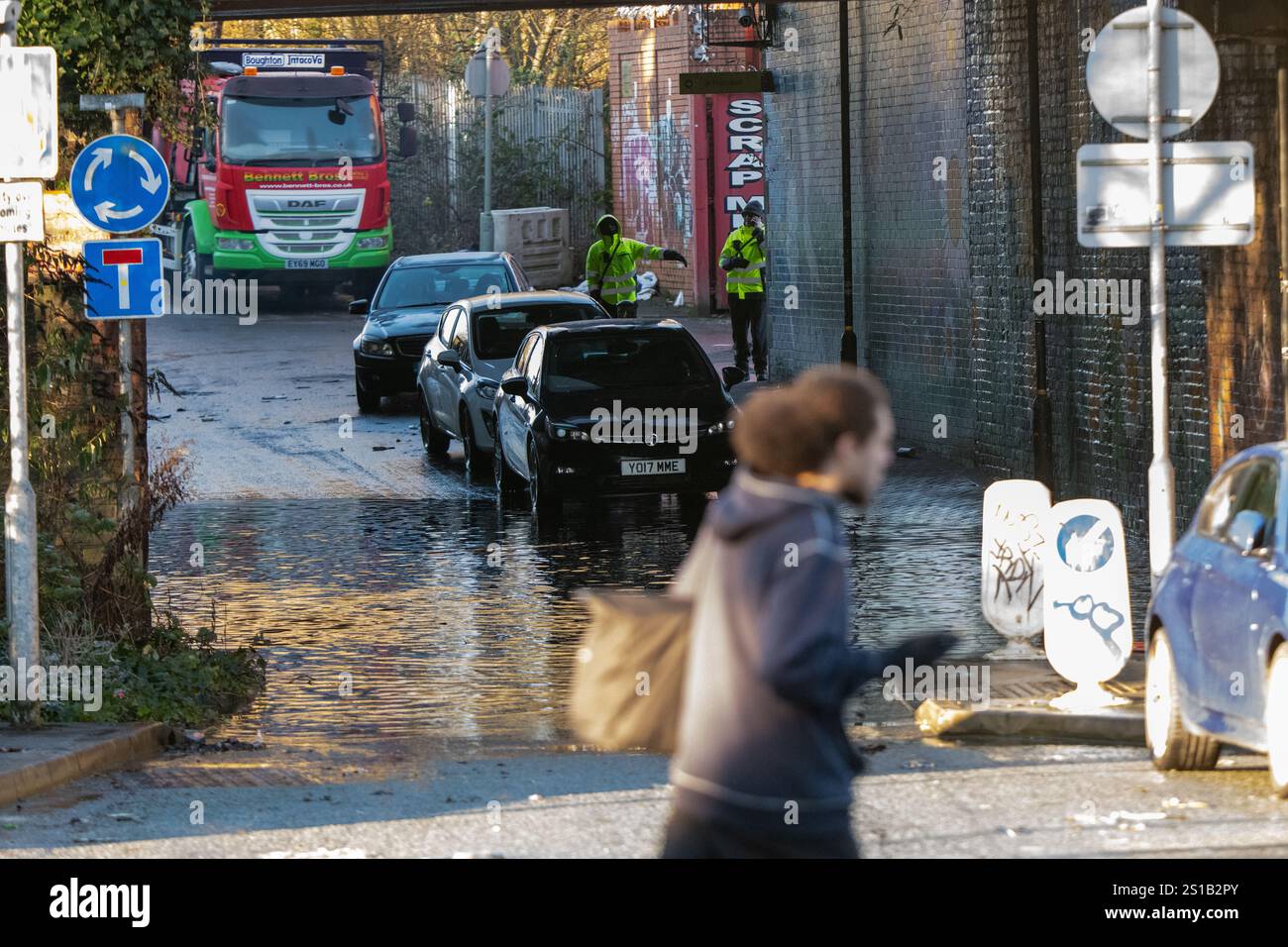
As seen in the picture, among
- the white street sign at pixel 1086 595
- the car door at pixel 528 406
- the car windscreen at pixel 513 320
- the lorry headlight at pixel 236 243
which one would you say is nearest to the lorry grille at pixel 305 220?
the lorry headlight at pixel 236 243

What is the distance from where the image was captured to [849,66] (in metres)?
23.6

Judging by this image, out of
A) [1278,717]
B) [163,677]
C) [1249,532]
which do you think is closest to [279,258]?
[163,677]

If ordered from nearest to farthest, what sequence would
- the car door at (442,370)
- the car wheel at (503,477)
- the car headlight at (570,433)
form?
the car headlight at (570,433) → the car wheel at (503,477) → the car door at (442,370)

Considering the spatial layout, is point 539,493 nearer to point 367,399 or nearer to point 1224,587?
point 367,399

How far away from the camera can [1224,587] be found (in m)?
8.95

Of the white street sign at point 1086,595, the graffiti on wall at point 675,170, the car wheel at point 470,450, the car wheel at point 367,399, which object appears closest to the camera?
the white street sign at point 1086,595

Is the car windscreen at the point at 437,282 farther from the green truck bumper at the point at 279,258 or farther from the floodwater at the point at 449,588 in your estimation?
the green truck bumper at the point at 279,258

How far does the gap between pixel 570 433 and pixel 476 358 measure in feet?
11.1

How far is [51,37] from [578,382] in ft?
19.8

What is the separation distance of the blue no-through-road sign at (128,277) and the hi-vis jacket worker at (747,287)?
49.8 feet

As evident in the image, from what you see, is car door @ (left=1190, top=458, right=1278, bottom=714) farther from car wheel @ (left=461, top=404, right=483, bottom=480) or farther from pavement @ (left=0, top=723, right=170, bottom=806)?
car wheel @ (left=461, top=404, right=483, bottom=480)

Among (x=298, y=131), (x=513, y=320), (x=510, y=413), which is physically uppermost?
(x=298, y=131)

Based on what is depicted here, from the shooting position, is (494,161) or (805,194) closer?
(805,194)

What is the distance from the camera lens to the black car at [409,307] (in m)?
24.8
